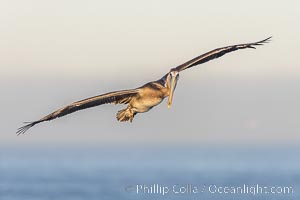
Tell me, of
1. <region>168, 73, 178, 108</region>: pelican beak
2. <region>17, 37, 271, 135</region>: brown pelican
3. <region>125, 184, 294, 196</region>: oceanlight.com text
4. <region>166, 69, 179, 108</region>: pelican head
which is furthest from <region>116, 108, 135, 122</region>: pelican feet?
<region>125, 184, 294, 196</region>: oceanlight.com text

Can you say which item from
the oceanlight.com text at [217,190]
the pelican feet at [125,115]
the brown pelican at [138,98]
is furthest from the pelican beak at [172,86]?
the oceanlight.com text at [217,190]

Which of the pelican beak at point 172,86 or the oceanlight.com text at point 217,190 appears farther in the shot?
the oceanlight.com text at point 217,190

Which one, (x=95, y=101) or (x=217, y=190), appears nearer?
(x=95, y=101)

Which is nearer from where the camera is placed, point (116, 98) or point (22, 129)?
point (22, 129)

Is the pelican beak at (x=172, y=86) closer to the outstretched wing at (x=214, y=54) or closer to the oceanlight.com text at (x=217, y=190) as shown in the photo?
the outstretched wing at (x=214, y=54)

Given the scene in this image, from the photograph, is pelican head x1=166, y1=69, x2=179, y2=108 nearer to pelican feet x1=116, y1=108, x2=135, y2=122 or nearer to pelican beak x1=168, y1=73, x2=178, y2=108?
pelican beak x1=168, y1=73, x2=178, y2=108

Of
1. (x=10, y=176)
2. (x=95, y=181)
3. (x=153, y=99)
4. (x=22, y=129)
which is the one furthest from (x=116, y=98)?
(x=10, y=176)

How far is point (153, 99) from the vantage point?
27.0m

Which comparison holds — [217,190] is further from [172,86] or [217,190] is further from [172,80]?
[172,86]

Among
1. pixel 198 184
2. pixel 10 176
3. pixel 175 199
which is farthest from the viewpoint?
pixel 10 176

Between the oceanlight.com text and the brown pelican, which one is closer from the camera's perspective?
the brown pelican

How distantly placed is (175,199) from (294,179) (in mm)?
31498

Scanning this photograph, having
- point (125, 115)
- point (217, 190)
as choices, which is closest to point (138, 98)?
point (125, 115)

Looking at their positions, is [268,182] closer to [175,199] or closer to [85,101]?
[175,199]
